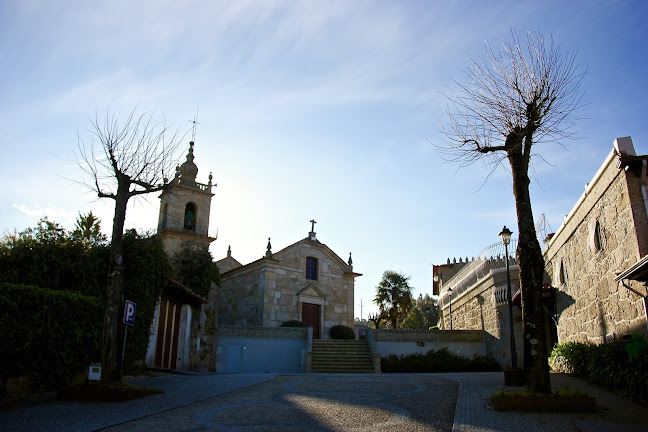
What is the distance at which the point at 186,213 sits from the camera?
27.5m

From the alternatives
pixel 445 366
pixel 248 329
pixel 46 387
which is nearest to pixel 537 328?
pixel 46 387

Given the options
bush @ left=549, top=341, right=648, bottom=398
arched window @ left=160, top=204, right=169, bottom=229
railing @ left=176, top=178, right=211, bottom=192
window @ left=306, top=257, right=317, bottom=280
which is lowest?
bush @ left=549, top=341, right=648, bottom=398

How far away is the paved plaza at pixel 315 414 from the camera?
586 cm

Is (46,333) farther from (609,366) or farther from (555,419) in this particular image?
(609,366)

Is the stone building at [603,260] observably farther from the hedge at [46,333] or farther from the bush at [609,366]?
the hedge at [46,333]

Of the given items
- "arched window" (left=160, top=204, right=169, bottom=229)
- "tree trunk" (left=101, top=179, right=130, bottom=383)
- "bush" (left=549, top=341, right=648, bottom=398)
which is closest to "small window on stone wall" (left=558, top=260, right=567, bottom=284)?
"bush" (left=549, top=341, right=648, bottom=398)

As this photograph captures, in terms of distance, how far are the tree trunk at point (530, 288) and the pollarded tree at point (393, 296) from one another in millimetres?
28937

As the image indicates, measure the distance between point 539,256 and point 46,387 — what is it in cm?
908

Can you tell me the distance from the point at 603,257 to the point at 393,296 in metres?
26.6

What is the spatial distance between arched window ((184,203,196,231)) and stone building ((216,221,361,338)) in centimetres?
409

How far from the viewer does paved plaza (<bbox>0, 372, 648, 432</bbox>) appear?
5.86 metres

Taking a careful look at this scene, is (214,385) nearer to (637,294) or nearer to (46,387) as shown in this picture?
(46,387)

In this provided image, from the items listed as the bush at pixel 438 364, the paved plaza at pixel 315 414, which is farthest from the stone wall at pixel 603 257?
the bush at pixel 438 364

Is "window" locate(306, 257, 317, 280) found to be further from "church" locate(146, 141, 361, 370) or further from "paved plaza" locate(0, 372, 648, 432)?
"paved plaza" locate(0, 372, 648, 432)
